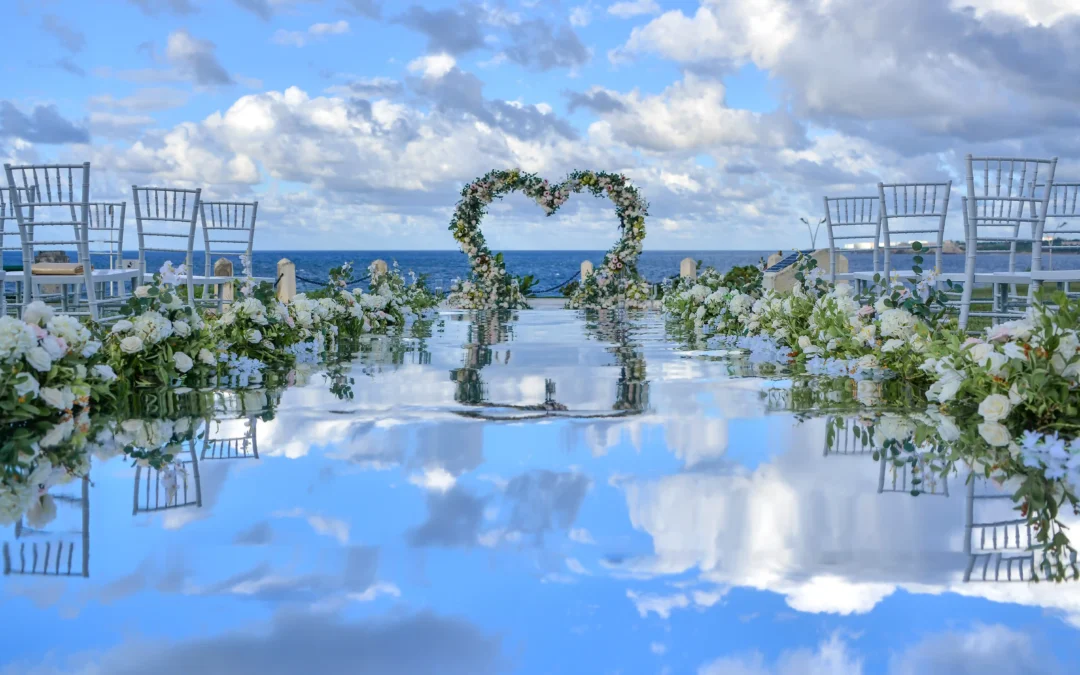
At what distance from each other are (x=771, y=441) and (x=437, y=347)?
13.5ft

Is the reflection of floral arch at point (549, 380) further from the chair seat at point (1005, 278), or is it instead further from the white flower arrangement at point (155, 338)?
the chair seat at point (1005, 278)

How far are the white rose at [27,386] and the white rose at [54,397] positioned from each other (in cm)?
5

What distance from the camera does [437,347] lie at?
7316 mm

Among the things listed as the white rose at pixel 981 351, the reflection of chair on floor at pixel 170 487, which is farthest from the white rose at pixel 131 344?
the white rose at pixel 981 351

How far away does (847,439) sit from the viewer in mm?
3568

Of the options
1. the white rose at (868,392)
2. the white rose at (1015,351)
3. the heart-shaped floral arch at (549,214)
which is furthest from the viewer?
the heart-shaped floral arch at (549,214)

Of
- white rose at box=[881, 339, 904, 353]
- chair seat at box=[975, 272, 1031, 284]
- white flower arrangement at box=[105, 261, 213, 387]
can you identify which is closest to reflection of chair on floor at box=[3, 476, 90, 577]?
white flower arrangement at box=[105, 261, 213, 387]

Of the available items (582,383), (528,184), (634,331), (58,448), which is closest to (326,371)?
(582,383)

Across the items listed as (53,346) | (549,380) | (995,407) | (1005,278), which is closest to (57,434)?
(53,346)

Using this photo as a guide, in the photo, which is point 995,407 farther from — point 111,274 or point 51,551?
point 111,274

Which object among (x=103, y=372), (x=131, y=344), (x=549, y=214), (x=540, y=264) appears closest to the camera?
(x=103, y=372)

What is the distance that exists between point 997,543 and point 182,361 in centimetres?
392

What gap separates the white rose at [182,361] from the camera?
494cm

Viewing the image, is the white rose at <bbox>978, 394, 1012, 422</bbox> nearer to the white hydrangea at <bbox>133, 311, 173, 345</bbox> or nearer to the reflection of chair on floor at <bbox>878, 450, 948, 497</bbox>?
the reflection of chair on floor at <bbox>878, 450, 948, 497</bbox>
